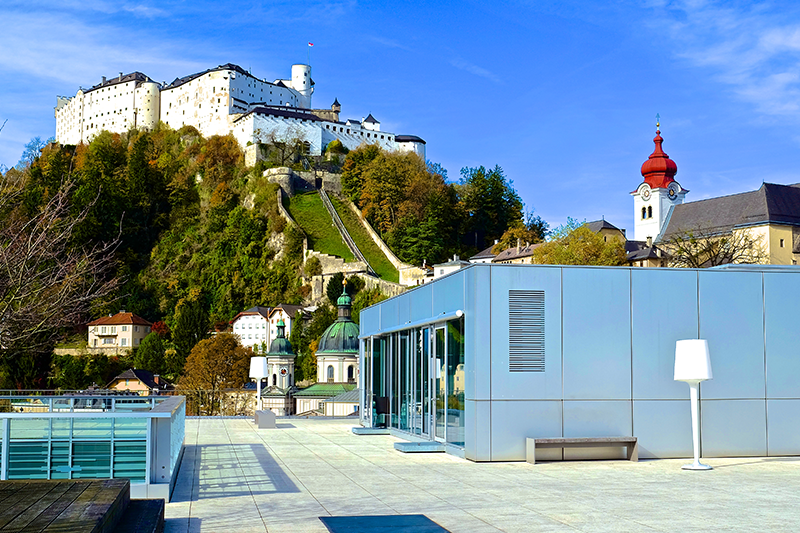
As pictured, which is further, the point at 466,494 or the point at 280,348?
the point at 280,348

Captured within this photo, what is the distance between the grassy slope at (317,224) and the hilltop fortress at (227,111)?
1055 centimetres

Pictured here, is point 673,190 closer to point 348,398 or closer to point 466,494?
point 348,398

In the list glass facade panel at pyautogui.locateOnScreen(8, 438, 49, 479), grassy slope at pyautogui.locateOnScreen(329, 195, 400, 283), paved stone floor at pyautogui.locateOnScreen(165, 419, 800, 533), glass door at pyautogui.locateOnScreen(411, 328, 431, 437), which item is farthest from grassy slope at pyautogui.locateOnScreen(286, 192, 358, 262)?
glass facade panel at pyautogui.locateOnScreen(8, 438, 49, 479)

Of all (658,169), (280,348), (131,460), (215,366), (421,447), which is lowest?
(215,366)

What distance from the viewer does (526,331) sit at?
14758 mm

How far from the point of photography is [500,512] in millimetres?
8906

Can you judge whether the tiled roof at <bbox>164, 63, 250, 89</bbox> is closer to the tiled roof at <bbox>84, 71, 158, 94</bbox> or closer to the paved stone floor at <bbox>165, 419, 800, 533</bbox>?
the tiled roof at <bbox>84, 71, 158, 94</bbox>

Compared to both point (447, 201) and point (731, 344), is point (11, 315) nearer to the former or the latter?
point (731, 344)

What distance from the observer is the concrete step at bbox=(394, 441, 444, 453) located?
15570 millimetres

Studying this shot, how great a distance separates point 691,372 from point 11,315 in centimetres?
1022

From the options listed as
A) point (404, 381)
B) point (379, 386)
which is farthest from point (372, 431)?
point (379, 386)

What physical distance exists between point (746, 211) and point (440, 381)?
67.0 m

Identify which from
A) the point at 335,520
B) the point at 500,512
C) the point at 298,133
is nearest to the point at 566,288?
the point at 500,512

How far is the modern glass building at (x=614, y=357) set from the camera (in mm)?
14578
